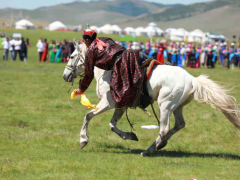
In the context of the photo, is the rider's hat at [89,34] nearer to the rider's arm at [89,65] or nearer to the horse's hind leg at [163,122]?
the rider's arm at [89,65]

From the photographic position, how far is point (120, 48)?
7.76 meters

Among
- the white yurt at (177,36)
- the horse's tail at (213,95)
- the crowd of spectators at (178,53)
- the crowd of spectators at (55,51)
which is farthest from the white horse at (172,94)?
the white yurt at (177,36)

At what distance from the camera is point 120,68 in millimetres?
7613

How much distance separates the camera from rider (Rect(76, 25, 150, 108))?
757 centimetres

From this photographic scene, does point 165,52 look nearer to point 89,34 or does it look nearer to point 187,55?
point 187,55

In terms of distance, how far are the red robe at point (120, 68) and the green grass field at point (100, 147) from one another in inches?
40.8

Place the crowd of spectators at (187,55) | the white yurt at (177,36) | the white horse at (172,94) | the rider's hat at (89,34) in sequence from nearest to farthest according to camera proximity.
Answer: the white horse at (172,94), the rider's hat at (89,34), the crowd of spectators at (187,55), the white yurt at (177,36)

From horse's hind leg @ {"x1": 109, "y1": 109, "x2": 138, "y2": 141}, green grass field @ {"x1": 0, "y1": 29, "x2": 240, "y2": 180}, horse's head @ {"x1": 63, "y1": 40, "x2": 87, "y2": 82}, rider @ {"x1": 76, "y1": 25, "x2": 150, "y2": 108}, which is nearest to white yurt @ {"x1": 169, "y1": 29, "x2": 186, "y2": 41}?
green grass field @ {"x1": 0, "y1": 29, "x2": 240, "y2": 180}

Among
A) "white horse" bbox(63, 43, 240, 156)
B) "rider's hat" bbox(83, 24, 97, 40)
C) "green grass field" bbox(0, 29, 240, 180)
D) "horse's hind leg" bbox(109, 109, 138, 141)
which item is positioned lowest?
"green grass field" bbox(0, 29, 240, 180)

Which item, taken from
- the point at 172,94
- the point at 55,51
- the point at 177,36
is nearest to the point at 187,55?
the point at 55,51

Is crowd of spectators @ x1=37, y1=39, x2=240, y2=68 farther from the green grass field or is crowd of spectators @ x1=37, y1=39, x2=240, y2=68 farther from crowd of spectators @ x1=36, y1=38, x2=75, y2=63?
the green grass field

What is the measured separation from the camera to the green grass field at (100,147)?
6.41 m

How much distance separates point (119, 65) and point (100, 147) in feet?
5.64

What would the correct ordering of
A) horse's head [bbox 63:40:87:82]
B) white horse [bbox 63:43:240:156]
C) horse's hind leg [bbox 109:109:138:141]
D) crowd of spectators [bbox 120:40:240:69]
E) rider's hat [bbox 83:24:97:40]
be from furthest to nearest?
crowd of spectators [bbox 120:40:240:69]
horse's head [bbox 63:40:87:82]
horse's hind leg [bbox 109:109:138:141]
rider's hat [bbox 83:24:97:40]
white horse [bbox 63:43:240:156]
